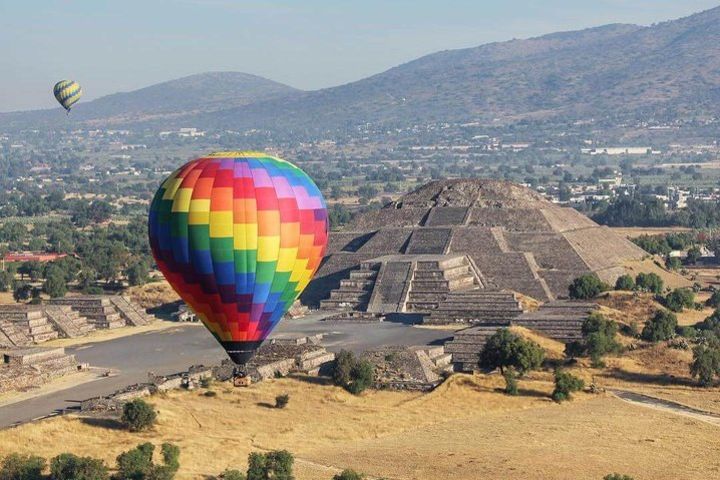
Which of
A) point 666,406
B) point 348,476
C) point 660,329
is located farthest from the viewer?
point 660,329

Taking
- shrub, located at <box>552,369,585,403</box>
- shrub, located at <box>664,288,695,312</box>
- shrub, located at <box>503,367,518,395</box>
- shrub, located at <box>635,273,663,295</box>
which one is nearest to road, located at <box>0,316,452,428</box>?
shrub, located at <box>503,367,518,395</box>

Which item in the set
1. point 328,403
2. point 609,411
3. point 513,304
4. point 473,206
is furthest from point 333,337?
point 473,206

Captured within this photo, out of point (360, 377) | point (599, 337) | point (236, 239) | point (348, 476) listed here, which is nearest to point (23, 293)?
point (360, 377)

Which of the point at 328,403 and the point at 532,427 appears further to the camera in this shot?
the point at 328,403

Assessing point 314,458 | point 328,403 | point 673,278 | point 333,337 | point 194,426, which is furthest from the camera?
point 673,278

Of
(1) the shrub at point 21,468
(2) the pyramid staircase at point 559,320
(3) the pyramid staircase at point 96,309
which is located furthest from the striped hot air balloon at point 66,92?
(1) the shrub at point 21,468

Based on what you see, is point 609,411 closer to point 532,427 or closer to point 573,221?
point 532,427

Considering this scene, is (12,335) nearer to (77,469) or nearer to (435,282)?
(435,282)

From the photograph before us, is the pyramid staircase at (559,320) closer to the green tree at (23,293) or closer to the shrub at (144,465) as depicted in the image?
the shrub at (144,465)
